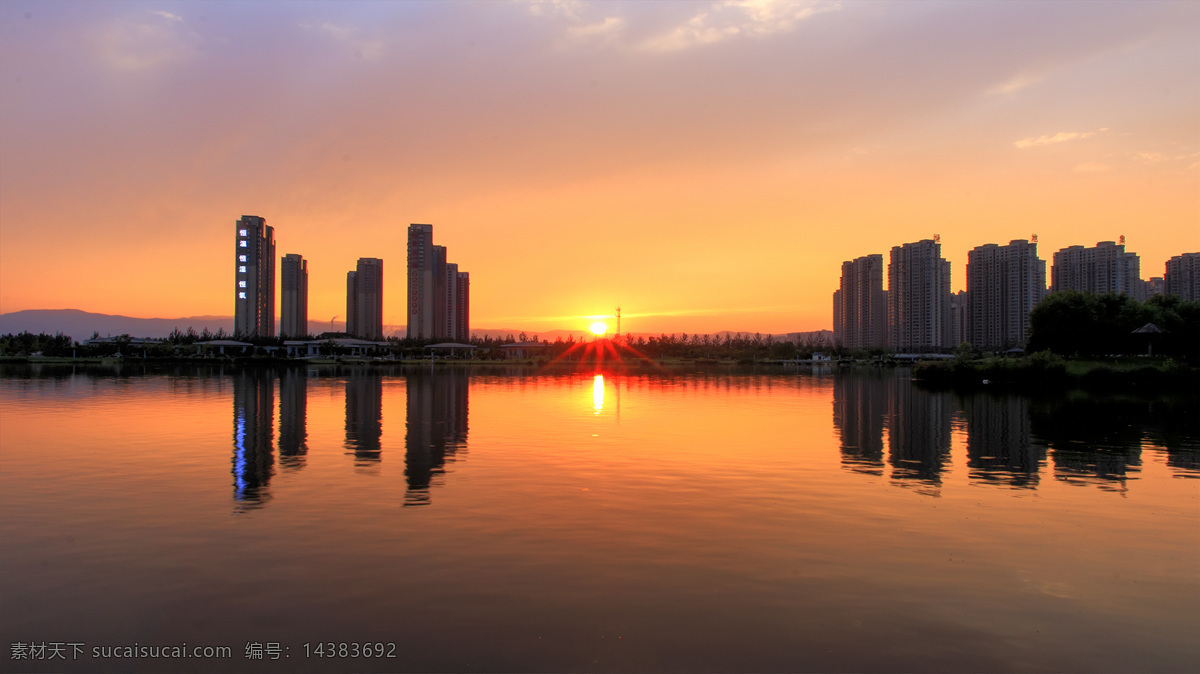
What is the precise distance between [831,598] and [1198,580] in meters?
5.81

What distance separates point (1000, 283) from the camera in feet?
557

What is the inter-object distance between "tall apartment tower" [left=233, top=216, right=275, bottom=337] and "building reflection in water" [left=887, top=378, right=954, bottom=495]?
171657 millimetres

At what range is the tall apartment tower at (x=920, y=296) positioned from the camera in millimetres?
188500

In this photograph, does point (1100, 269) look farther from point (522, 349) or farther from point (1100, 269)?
point (522, 349)

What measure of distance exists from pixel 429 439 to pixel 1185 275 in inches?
6876

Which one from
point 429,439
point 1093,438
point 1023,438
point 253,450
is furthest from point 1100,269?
point 253,450

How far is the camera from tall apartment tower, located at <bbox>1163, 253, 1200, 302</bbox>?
14038 centimetres

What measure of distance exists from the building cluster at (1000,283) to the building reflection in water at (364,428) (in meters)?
112

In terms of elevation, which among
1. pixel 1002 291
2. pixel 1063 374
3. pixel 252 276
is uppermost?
pixel 252 276

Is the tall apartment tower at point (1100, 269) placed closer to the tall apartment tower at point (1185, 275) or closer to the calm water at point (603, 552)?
the tall apartment tower at point (1185, 275)

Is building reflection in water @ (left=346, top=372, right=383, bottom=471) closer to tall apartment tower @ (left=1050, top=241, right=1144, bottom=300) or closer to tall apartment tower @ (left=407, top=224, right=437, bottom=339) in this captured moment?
tall apartment tower @ (left=1050, top=241, right=1144, bottom=300)

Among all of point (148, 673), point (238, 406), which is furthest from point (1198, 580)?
point (238, 406)

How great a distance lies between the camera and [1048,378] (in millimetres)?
59219

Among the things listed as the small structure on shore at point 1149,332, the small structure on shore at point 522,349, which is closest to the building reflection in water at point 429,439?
the small structure on shore at point 1149,332
